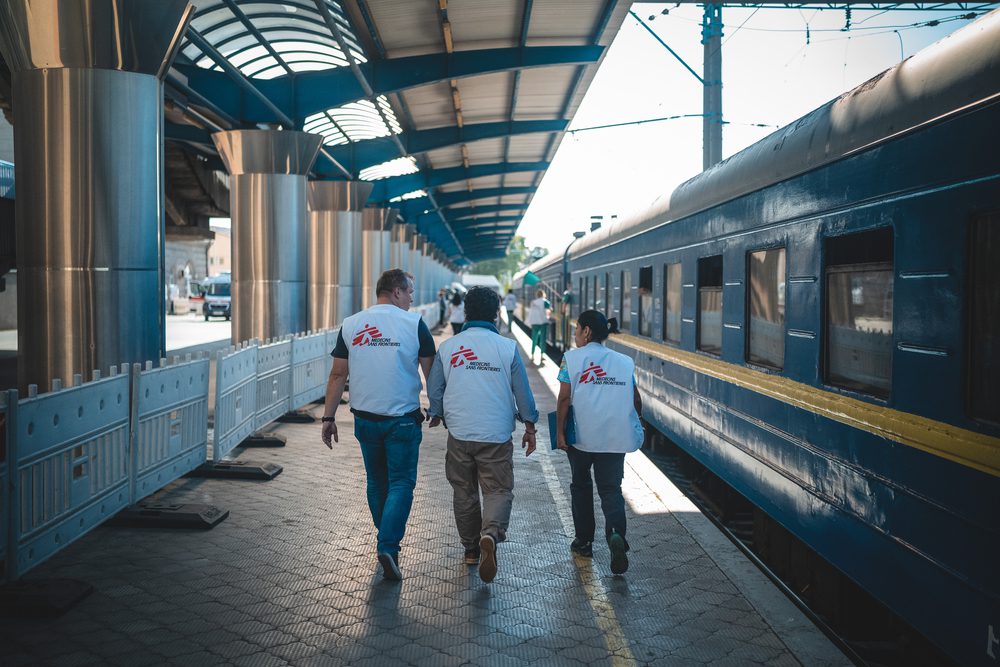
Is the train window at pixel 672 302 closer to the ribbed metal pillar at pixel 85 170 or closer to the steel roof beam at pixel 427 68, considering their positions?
the ribbed metal pillar at pixel 85 170

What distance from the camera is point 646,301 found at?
11.6 metres

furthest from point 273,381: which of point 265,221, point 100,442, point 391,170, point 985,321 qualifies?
point 391,170

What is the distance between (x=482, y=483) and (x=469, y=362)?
721mm

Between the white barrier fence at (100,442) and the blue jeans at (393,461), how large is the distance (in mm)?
1692

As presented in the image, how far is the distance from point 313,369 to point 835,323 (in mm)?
9587

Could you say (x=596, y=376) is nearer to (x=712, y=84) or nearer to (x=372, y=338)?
(x=372, y=338)

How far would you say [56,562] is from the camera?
5879mm

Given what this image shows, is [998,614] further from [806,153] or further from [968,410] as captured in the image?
[806,153]

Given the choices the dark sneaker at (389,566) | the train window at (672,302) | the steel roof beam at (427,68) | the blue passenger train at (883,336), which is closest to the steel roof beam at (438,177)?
the steel roof beam at (427,68)

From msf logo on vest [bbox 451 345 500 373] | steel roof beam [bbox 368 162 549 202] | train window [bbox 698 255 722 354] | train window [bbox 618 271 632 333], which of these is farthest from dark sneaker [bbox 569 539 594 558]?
steel roof beam [bbox 368 162 549 202]

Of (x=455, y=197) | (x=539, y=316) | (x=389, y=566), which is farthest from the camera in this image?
(x=455, y=197)

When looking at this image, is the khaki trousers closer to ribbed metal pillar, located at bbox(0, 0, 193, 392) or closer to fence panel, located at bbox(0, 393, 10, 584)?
fence panel, located at bbox(0, 393, 10, 584)

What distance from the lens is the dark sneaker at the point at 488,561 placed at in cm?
534

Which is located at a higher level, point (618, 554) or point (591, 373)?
point (591, 373)
